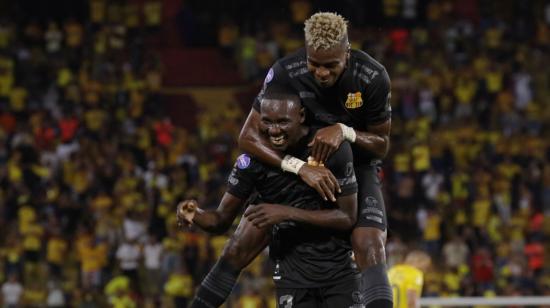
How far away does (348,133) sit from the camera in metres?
6.36

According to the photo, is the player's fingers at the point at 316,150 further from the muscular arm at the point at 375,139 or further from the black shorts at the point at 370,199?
the black shorts at the point at 370,199

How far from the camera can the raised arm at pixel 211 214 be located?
6.44 m

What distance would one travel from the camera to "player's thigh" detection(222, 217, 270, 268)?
259 inches

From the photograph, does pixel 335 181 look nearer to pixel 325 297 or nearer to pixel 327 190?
pixel 327 190

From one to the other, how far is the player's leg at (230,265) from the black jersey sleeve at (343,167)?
21.7 inches

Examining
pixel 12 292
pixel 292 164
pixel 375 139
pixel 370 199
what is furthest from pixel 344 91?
pixel 12 292

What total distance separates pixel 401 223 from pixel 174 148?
13.1 feet

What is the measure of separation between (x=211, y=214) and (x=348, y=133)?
3.03ft

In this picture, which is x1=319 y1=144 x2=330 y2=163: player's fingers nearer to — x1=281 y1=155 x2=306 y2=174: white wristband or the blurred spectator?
x1=281 y1=155 x2=306 y2=174: white wristband

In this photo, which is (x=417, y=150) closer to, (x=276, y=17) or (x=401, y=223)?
(x=401, y=223)

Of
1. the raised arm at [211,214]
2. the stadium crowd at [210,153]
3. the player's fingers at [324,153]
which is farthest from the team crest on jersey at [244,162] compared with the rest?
the stadium crowd at [210,153]

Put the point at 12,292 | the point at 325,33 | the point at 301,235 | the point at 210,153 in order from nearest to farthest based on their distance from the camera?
the point at 325,33 → the point at 301,235 → the point at 12,292 → the point at 210,153

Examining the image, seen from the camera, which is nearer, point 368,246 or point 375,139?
point 368,246

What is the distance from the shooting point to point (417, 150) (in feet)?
56.3
